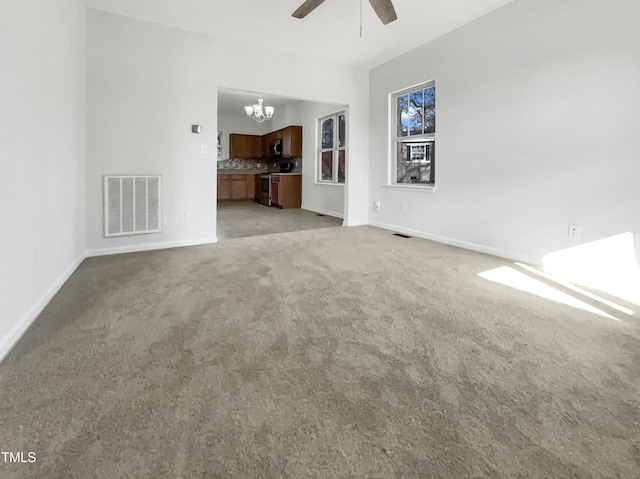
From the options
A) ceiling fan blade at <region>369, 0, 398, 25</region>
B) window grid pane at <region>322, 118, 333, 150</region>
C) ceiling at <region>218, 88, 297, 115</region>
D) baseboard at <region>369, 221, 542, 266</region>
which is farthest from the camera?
ceiling at <region>218, 88, 297, 115</region>

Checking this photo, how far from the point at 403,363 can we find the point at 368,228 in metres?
3.85

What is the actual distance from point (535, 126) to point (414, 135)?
5.88 ft

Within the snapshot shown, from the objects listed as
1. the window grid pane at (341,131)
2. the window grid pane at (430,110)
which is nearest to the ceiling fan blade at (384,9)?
the window grid pane at (430,110)

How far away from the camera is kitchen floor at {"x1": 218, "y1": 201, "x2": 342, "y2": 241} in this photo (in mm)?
4996

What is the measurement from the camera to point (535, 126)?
10.3ft

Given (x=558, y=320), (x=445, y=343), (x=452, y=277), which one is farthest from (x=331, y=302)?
(x=558, y=320)

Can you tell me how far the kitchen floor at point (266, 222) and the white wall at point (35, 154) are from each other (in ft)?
7.01

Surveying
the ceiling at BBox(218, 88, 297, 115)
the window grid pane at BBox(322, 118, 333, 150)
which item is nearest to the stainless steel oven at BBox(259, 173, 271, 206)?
the ceiling at BBox(218, 88, 297, 115)

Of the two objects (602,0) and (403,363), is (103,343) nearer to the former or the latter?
(403,363)

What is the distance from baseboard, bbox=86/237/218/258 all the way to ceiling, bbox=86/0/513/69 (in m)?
2.46

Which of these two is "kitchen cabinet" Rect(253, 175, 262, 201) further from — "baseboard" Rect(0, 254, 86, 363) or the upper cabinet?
"baseboard" Rect(0, 254, 86, 363)

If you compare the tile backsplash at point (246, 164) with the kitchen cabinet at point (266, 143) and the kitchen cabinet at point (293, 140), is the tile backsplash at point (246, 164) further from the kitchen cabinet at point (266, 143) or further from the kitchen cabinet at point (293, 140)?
the kitchen cabinet at point (293, 140)

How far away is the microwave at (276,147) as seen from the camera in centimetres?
869

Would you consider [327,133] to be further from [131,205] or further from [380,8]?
[131,205]
